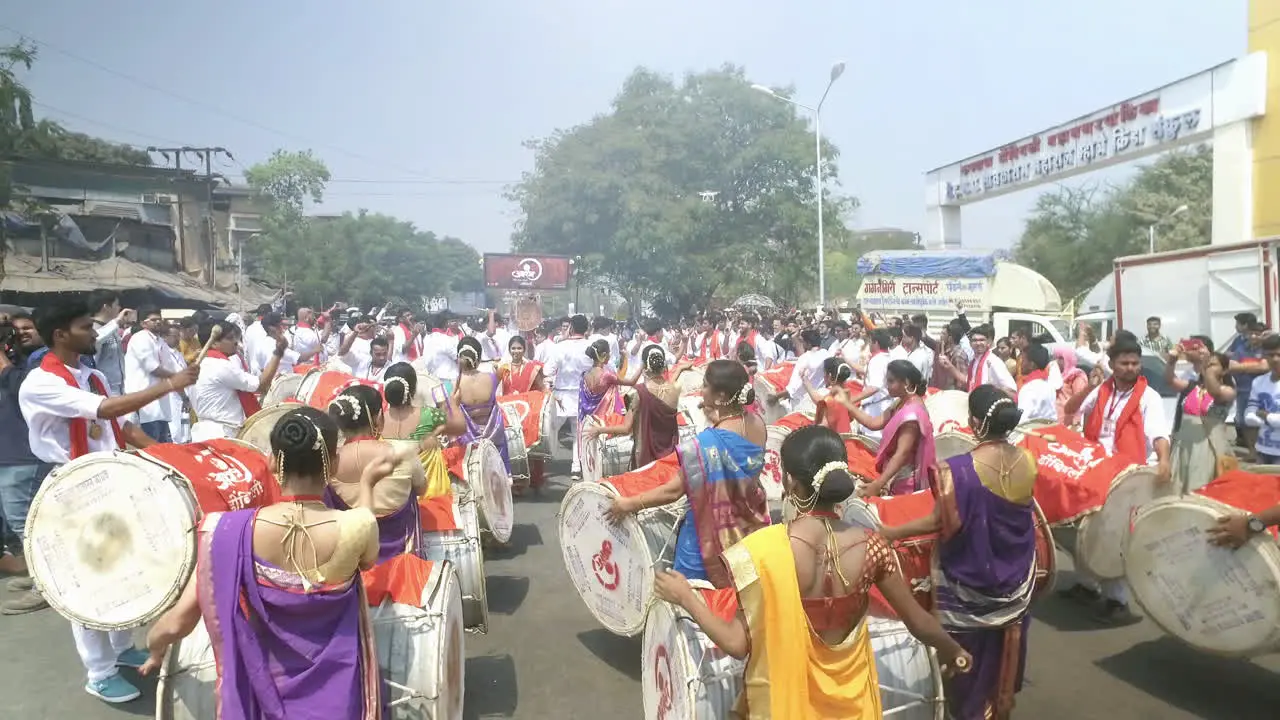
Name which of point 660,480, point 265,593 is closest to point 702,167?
point 660,480

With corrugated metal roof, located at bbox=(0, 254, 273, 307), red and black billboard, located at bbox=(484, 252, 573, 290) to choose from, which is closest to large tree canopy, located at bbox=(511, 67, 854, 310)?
red and black billboard, located at bbox=(484, 252, 573, 290)

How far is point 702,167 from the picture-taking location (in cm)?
3762

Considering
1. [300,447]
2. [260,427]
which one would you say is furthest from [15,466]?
[300,447]

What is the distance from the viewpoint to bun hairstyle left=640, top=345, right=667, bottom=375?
7.23m

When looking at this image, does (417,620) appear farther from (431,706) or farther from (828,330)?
(828,330)

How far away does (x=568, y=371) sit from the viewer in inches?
463

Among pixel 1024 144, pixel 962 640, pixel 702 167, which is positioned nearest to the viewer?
pixel 962 640

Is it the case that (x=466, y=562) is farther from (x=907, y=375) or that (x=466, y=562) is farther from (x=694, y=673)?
(x=907, y=375)

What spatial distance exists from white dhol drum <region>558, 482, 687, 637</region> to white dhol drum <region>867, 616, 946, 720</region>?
1.57 meters

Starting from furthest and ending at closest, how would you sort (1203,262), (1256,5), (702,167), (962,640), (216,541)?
(702,167), (1256,5), (1203,262), (962,640), (216,541)

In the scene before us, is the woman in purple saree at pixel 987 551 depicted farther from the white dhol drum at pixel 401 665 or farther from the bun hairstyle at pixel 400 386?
the bun hairstyle at pixel 400 386

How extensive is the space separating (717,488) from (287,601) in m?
2.12

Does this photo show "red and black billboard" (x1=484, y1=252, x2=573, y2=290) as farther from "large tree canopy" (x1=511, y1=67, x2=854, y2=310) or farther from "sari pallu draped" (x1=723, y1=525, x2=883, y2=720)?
"sari pallu draped" (x1=723, y1=525, x2=883, y2=720)

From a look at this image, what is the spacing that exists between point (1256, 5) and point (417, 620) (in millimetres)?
18727
